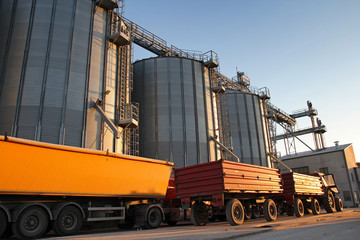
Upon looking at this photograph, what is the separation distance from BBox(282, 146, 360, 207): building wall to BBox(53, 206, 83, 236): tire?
1515 inches

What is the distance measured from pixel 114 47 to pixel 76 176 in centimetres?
1311

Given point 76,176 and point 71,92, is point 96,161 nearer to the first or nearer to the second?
point 76,176

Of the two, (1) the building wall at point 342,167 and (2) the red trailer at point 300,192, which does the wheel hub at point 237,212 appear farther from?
(1) the building wall at point 342,167

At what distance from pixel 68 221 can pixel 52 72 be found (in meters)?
10.6

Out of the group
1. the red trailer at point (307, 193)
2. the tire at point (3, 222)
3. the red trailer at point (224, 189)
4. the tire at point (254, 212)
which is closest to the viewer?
the tire at point (3, 222)

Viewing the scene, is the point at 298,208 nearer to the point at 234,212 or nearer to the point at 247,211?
the point at 247,211

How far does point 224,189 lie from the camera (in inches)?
479

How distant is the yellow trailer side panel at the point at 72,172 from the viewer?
9.57 meters

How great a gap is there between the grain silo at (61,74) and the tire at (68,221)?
22.3 feet

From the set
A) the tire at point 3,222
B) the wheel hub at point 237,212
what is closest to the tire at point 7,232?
the tire at point 3,222

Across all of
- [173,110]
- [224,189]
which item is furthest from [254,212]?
[173,110]

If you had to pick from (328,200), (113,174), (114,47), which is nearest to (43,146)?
(113,174)

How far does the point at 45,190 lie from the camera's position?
10.4m

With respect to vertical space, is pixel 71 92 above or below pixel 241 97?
below
